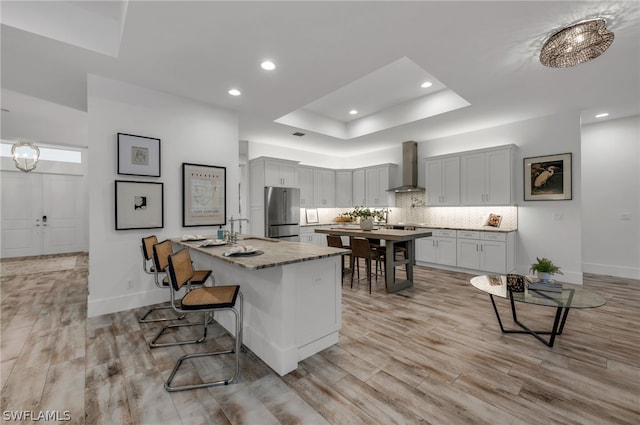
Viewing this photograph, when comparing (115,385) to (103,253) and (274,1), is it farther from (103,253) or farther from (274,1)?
(274,1)

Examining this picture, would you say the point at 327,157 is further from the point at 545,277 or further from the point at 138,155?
the point at 545,277

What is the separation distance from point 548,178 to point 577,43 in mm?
3154

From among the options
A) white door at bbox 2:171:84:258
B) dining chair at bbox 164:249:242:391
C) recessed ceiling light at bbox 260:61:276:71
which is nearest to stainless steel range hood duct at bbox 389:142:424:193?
recessed ceiling light at bbox 260:61:276:71

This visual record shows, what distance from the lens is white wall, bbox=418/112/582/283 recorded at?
466cm

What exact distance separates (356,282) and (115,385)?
3.54 m

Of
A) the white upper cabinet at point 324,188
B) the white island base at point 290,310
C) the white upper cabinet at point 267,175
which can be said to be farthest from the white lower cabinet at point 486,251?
the white upper cabinet at point 267,175

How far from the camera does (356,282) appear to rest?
4.79 metres

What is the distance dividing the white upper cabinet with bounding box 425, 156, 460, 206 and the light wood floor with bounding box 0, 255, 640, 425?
9.85 feet

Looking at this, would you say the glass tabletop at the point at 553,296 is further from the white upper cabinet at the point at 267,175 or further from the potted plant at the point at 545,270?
the white upper cabinet at the point at 267,175

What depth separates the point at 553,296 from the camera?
2.51 metres

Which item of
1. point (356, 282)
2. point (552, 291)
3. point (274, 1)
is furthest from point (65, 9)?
point (552, 291)

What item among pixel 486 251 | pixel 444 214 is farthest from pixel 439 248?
pixel 444 214

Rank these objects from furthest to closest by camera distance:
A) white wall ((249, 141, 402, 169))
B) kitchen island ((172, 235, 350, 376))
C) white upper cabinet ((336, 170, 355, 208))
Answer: white upper cabinet ((336, 170, 355, 208)) → white wall ((249, 141, 402, 169)) → kitchen island ((172, 235, 350, 376))

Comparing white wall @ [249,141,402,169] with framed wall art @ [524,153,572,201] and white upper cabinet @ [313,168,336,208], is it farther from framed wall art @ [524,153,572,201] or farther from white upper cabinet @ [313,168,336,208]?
framed wall art @ [524,153,572,201]
